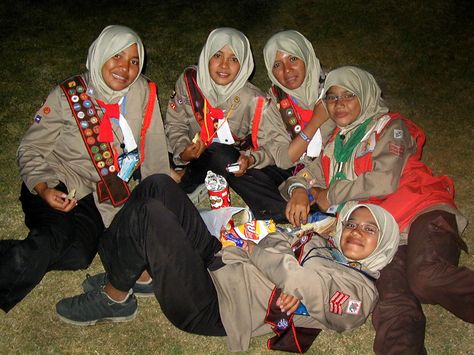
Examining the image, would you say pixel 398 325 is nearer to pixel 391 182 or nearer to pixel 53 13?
pixel 391 182

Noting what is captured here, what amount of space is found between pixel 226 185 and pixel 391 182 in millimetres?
1013

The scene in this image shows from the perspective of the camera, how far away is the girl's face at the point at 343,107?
109 inches

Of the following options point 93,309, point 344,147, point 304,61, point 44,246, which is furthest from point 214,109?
point 93,309

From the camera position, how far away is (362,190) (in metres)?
2.59

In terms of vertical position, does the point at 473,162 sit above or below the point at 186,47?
below

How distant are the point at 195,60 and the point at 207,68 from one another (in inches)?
54.0

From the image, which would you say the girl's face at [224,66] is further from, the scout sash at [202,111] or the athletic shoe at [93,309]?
the athletic shoe at [93,309]

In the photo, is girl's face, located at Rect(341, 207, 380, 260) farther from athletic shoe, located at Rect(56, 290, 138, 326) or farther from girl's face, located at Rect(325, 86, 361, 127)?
athletic shoe, located at Rect(56, 290, 138, 326)

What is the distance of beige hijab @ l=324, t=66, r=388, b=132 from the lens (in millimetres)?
2740

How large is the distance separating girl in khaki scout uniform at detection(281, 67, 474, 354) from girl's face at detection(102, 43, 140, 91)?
121 cm

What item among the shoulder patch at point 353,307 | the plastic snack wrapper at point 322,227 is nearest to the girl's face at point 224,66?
the plastic snack wrapper at point 322,227

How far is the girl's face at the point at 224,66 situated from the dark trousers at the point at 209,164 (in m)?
0.45

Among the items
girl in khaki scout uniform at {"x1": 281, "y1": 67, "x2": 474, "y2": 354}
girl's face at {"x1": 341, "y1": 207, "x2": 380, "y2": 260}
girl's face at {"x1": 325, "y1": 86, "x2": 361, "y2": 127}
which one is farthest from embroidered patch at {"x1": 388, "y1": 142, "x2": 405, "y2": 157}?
girl's face at {"x1": 341, "y1": 207, "x2": 380, "y2": 260}

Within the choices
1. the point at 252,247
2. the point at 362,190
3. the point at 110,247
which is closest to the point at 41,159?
the point at 110,247
